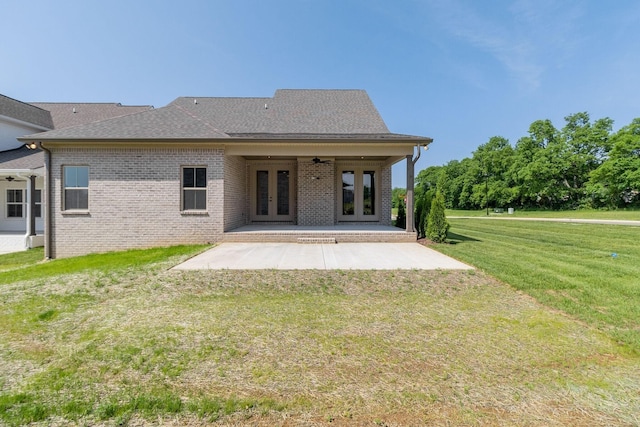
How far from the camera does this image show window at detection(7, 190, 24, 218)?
13.4m

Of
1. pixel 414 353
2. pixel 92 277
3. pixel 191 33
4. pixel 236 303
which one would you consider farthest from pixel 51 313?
pixel 191 33

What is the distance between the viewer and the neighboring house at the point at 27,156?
1129 centimetres

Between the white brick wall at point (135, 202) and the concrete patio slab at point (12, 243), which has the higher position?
the white brick wall at point (135, 202)

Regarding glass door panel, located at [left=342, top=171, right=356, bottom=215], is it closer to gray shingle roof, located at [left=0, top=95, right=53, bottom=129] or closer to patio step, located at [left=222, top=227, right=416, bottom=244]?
patio step, located at [left=222, top=227, right=416, bottom=244]

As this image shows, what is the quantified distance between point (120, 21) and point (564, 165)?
1801 inches

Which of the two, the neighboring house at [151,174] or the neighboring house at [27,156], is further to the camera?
the neighboring house at [27,156]

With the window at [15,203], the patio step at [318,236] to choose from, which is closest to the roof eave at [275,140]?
the patio step at [318,236]

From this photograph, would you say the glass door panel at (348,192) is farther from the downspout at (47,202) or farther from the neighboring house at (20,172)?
the neighboring house at (20,172)

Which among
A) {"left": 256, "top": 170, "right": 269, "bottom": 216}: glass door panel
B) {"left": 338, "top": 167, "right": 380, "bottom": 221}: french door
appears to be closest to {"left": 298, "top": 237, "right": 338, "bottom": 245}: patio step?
{"left": 338, "top": 167, "right": 380, "bottom": 221}: french door

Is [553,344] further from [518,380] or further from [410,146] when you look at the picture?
[410,146]

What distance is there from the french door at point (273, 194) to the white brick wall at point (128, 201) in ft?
11.3

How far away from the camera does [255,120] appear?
13.3 metres

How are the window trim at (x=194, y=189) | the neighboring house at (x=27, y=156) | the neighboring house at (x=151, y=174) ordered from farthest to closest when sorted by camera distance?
1. the neighboring house at (x=27, y=156)
2. the window trim at (x=194, y=189)
3. the neighboring house at (x=151, y=174)

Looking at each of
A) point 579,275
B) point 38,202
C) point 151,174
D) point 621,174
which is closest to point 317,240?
point 151,174
